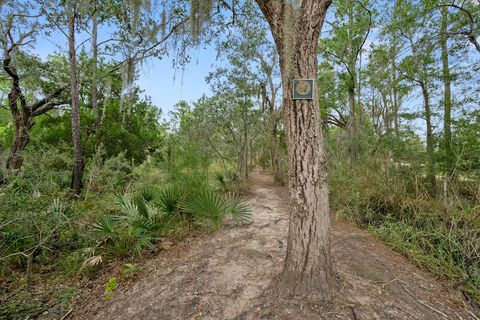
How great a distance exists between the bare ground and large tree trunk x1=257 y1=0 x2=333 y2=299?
0.28m

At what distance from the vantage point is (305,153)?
1898 millimetres

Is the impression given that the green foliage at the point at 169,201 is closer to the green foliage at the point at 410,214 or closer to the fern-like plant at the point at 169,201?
the fern-like plant at the point at 169,201

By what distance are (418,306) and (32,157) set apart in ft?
26.5

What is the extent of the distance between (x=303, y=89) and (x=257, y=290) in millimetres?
2110

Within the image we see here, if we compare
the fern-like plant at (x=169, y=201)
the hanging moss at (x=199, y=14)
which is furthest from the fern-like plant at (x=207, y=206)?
the hanging moss at (x=199, y=14)

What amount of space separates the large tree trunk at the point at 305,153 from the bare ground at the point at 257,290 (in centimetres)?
28

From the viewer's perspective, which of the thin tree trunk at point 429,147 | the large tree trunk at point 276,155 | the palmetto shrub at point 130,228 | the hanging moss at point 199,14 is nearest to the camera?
the hanging moss at point 199,14

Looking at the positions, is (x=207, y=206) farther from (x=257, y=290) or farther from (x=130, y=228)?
(x=257, y=290)

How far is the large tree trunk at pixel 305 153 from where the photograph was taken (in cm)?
184

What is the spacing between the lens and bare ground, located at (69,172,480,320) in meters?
1.94

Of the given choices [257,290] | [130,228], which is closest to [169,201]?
[130,228]

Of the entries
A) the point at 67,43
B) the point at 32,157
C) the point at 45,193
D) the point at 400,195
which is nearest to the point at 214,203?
the point at 45,193

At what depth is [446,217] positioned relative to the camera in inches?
139

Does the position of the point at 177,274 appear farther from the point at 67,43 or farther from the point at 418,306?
the point at 67,43
